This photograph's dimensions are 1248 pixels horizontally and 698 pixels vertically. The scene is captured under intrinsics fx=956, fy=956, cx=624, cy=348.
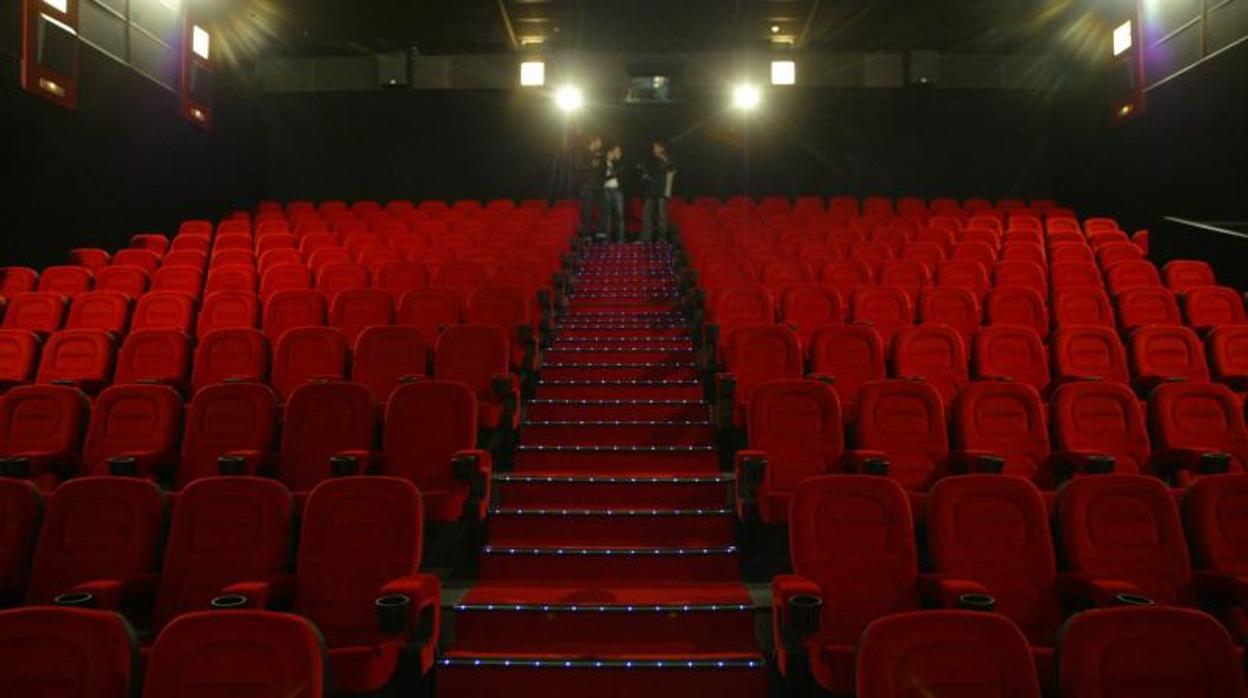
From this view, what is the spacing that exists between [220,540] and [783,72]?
28.1 ft

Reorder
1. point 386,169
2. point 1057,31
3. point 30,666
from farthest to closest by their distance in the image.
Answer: point 386,169 < point 1057,31 < point 30,666

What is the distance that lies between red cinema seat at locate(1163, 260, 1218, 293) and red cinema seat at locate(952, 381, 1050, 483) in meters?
2.48

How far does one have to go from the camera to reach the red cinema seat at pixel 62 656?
1.71 m

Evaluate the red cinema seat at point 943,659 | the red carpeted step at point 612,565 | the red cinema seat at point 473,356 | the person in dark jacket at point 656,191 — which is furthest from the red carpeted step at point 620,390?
the person in dark jacket at point 656,191

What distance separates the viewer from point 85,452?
122 inches

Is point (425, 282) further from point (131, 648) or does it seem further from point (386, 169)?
point (386, 169)

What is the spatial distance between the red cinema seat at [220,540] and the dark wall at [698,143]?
7.41 m

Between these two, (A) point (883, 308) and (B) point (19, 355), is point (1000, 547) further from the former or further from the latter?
(B) point (19, 355)

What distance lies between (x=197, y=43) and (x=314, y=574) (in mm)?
6642

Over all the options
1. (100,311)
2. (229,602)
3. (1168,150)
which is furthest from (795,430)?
(1168,150)

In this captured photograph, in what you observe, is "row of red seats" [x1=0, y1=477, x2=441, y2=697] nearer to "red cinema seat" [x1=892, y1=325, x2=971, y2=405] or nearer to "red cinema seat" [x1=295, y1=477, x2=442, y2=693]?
"red cinema seat" [x1=295, y1=477, x2=442, y2=693]

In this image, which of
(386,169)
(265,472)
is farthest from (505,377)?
(386,169)

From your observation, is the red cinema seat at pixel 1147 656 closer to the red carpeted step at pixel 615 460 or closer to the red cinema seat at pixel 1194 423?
the red cinema seat at pixel 1194 423

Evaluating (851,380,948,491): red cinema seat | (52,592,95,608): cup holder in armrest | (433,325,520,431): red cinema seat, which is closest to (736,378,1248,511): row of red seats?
(851,380,948,491): red cinema seat
